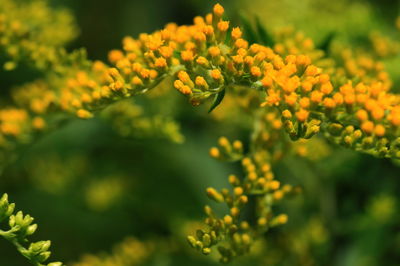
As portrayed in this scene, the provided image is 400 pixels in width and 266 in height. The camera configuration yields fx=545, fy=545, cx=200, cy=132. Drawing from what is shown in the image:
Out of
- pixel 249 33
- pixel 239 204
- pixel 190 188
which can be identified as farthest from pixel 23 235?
pixel 190 188

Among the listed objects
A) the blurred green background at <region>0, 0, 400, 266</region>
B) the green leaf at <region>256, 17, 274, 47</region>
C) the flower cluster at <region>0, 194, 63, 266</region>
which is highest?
the green leaf at <region>256, 17, 274, 47</region>

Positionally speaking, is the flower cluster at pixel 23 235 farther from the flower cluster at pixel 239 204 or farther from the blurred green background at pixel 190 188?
the blurred green background at pixel 190 188

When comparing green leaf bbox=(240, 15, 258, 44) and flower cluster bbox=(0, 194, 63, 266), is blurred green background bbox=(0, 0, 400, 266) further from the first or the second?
flower cluster bbox=(0, 194, 63, 266)

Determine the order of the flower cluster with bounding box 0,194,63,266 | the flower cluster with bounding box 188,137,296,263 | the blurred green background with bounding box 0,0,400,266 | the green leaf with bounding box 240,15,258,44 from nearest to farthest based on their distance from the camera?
the flower cluster with bounding box 0,194,63,266 < the flower cluster with bounding box 188,137,296,263 < the green leaf with bounding box 240,15,258,44 < the blurred green background with bounding box 0,0,400,266

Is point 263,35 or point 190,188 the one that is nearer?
point 263,35

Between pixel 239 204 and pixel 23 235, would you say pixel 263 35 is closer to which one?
pixel 239 204

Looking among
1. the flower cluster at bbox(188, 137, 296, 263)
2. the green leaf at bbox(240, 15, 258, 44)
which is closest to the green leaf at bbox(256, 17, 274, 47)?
the green leaf at bbox(240, 15, 258, 44)

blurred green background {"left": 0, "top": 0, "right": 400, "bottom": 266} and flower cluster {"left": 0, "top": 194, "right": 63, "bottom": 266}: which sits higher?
flower cluster {"left": 0, "top": 194, "right": 63, "bottom": 266}

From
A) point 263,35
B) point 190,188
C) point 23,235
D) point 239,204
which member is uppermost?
point 263,35

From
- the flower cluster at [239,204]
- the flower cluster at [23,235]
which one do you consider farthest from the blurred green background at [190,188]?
the flower cluster at [23,235]
